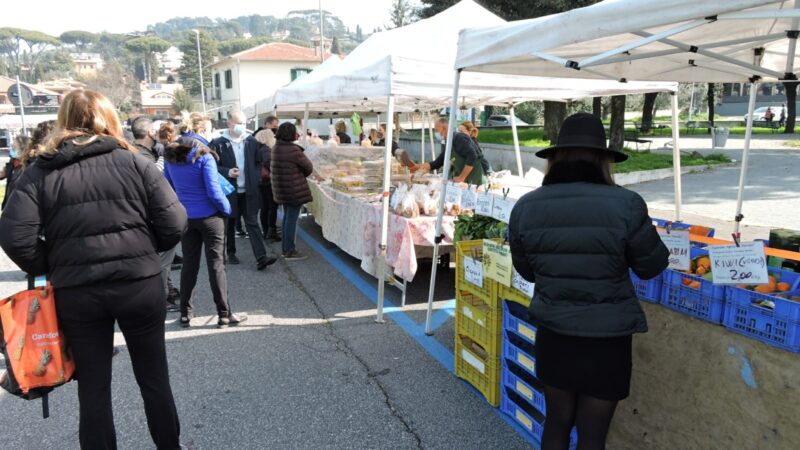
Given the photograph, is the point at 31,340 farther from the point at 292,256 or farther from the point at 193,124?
the point at 292,256

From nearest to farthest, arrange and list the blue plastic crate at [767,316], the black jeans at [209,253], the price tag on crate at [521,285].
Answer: the blue plastic crate at [767,316] < the price tag on crate at [521,285] < the black jeans at [209,253]

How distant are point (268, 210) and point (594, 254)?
7.52 metres

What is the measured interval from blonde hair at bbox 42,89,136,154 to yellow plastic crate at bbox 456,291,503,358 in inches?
89.9

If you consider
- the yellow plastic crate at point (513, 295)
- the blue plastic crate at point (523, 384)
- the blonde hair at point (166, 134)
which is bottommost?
the blue plastic crate at point (523, 384)

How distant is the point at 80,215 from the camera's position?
236 centimetres

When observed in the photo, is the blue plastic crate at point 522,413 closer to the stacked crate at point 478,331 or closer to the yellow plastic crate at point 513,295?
the stacked crate at point 478,331

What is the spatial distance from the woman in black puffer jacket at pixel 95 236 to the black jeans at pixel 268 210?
246 inches

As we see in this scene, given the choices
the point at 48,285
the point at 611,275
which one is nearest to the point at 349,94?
the point at 48,285

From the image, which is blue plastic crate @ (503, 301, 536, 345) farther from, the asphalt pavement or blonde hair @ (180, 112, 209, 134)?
blonde hair @ (180, 112, 209, 134)

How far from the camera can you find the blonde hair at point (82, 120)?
2.39 metres

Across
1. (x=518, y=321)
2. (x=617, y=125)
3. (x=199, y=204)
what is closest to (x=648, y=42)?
(x=518, y=321)

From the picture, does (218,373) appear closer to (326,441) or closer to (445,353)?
(326,441)

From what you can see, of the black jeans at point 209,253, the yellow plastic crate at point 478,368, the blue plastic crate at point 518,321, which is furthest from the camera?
the black jeans at point 209,253

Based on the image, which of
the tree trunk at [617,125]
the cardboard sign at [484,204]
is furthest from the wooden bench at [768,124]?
the cardboard sign at [484,204]
